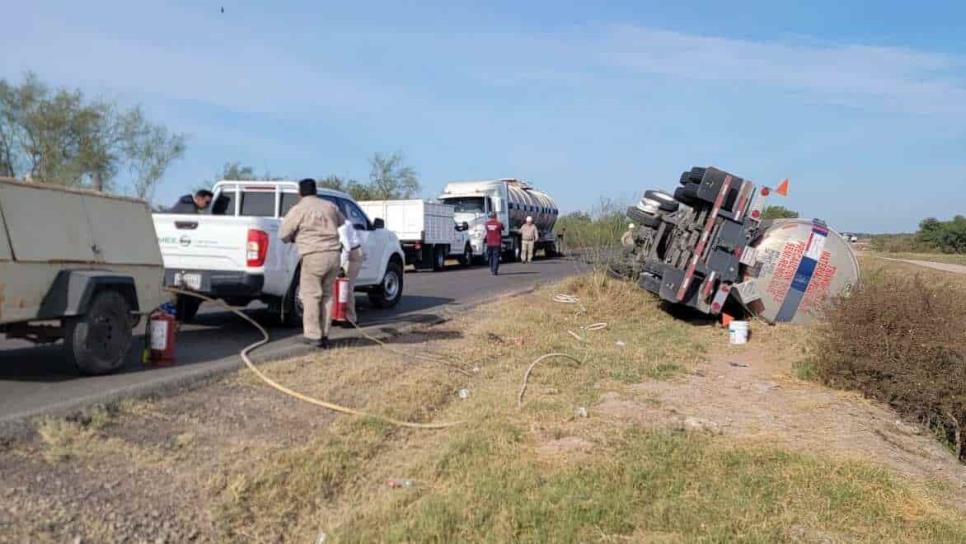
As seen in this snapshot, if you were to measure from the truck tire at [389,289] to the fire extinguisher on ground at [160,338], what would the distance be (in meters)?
5.42

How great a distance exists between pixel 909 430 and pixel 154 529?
6505 mm

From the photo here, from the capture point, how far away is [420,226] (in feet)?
77.6

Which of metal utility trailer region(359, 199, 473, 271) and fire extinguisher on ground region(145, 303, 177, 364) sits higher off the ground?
metal utility trailer region(359, 199, 473, 271)

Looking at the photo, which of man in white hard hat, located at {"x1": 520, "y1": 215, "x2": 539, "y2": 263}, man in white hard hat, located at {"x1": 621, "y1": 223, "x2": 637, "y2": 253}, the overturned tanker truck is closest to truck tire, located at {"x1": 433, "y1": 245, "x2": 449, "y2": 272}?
man in white hard hat, located at {"x1": 520, "y1": 215, "x2": 539, "y2": 263}

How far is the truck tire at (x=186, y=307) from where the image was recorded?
9.98m

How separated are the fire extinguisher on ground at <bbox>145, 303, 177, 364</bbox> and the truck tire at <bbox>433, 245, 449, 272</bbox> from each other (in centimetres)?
1770

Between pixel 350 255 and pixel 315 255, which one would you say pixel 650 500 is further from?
pixel 350 255

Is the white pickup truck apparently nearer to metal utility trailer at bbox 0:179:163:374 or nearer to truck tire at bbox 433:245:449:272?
metal utility trailer at bbox 0:179:163:374

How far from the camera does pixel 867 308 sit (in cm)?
819

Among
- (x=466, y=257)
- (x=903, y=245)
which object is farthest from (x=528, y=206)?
(x=903, y=245)

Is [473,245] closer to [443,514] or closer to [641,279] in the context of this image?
[641,279]

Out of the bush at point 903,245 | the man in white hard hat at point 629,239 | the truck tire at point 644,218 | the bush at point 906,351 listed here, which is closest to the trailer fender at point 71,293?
the bush at point 906,351

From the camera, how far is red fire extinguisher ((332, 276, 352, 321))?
899cm

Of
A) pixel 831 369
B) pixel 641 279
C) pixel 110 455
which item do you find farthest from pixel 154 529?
pixel 641 279
